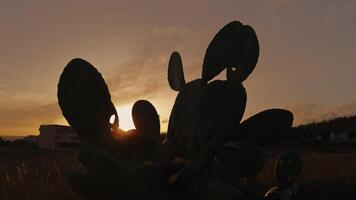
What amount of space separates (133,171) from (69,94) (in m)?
0.16

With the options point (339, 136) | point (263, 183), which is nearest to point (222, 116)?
point (263, 183)

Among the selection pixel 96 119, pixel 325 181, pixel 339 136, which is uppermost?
pixel 339 136

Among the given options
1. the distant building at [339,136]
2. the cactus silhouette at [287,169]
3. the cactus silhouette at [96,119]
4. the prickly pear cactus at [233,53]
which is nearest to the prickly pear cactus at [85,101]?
the cactus silhouette at [96,119]

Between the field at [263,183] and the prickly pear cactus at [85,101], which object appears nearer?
the prickly pear cactus at [85,101]

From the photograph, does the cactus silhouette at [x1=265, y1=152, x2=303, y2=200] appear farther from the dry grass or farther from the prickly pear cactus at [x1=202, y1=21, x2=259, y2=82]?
the dry grass

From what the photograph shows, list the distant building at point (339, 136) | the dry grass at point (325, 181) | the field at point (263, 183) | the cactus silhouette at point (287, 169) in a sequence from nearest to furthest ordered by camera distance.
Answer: the cactus silhouette at point (287, 169) < the field at point (263, 183) < the dry grass at point (325, 181) < the distant building at point (339, 136)

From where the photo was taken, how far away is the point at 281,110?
741mm

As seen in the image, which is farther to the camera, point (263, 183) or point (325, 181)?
point (325, 181)

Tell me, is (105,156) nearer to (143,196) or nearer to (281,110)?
(143,196)

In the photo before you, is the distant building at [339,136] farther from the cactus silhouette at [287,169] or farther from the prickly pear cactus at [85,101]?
the prickly pear cactus at [85,101]

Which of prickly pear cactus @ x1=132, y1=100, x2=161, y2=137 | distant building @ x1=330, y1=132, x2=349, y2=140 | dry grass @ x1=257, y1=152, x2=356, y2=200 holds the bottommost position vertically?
dry grass @ x1=257, y1=152, x2=356, y2=200

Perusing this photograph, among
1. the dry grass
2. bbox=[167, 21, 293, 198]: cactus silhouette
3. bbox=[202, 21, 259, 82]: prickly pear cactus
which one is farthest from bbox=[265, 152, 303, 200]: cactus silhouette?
the dry grass

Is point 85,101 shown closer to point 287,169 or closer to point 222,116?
point 222,116

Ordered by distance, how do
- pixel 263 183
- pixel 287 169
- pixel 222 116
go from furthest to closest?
1. pixel 263 183
2. pixel 287 169
3. pixel 222 116
